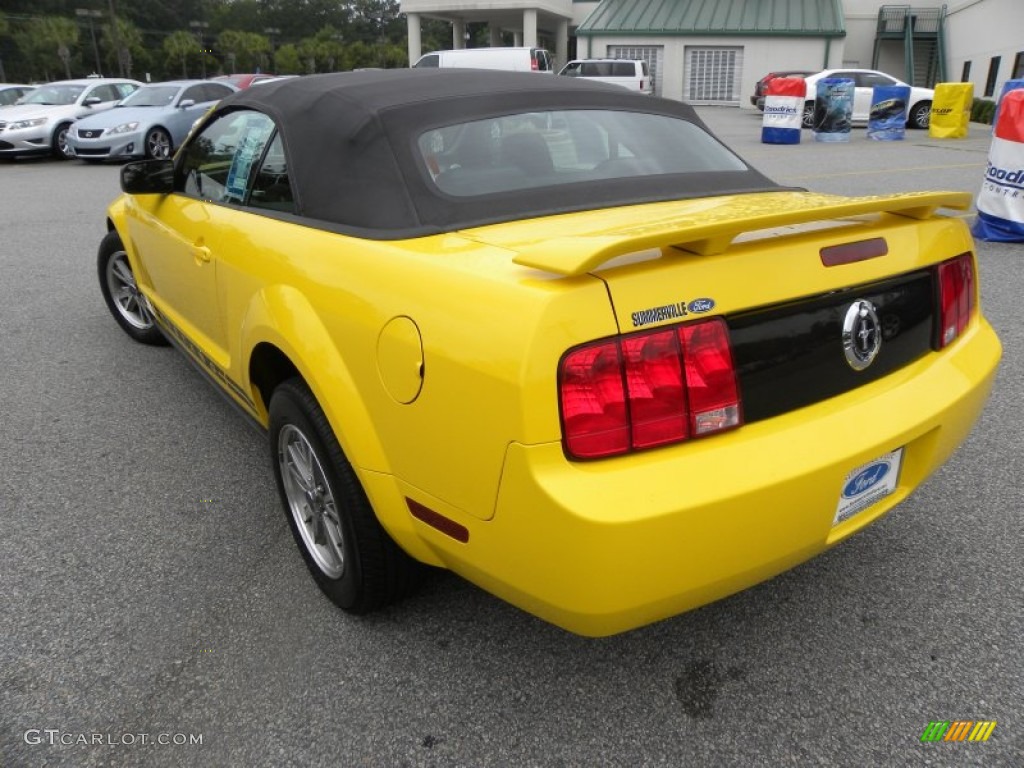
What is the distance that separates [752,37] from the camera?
3281 centimetres

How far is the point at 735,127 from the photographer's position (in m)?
23.1

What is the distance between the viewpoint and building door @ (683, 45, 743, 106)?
3372 centimetres

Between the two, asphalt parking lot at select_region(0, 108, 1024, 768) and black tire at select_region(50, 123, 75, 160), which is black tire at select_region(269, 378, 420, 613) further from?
black tire at select_region(50, 123, 75, 160)

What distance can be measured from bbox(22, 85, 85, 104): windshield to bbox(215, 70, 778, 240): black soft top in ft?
54.6

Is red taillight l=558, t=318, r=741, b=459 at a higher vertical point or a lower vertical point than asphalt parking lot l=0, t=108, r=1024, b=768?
higher

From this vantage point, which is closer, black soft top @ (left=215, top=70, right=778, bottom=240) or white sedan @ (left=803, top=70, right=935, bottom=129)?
black soft top @ (left=215, top=70, right=778, bottom=240)

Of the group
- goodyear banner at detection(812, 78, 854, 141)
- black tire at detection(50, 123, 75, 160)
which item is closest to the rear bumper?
black tire at detection(50, 123, 75, 160)

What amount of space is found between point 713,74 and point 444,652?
119ft

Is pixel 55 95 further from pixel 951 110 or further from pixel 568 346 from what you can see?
pixel 951 110

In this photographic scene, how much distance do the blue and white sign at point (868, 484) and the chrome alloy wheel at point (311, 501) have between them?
1.39 metres

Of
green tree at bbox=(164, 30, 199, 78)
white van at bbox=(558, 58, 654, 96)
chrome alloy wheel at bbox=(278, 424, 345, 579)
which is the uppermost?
green tree at bbox=(164, 30, 199, 78)

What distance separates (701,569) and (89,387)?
3836 millimetres

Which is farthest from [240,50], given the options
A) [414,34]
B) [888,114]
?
[888,114]

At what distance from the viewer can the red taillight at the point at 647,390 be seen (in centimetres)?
162
